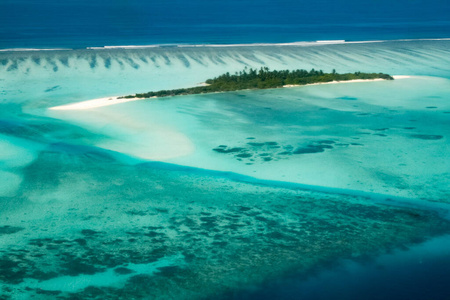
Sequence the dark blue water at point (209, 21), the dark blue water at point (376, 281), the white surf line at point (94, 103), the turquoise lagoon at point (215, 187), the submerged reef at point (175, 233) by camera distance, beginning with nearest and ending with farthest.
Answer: the dark blue water at point (376, 281) → the submerged reef at point (175, 233) → the turquoise lagoon at point (215, 187) → the white surf line at point (94, 103) → the dark blue water at point (209, 21)

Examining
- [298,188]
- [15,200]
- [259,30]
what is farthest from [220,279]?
[259,30]

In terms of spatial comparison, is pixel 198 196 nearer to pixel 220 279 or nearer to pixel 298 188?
pixel 298 188

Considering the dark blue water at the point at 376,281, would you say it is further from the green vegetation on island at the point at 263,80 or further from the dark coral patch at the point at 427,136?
the green vegetation on island at the point at 263,80

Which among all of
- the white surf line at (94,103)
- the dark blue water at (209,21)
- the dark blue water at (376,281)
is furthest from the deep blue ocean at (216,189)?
the dark blue water at (209,21)

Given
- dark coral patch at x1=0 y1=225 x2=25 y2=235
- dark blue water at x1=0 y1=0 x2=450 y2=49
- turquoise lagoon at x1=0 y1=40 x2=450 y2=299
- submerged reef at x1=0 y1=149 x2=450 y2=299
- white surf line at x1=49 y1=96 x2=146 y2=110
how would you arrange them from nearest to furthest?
submerged reef at x1=0 y1=149 x2=450 y2=299 → turquoise lagoon at x1=0 y1=40 x2=450 y2=299 → dark coral patch at x1=0 y1=225 x2=25 y2=235 → white surf line at x1=49 y1=96 x2=146 y2=110 → dark blue water at x1=0 y1=0 x2=450 y2=49

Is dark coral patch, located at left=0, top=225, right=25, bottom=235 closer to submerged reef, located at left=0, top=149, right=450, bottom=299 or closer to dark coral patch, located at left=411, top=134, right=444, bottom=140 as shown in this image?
submerged reef, located at left=0, top=149, right=450, bottom=299

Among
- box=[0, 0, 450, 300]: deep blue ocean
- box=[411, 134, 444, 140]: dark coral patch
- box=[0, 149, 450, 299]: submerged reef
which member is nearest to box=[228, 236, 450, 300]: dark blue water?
box=[0, 0, 450, 300]: deep blue ocean
